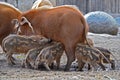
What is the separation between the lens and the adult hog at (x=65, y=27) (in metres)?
8.29

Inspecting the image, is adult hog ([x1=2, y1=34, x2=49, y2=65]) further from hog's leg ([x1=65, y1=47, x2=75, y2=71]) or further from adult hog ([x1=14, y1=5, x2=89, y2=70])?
hog's leg ([x1=65, y1=47, x2=75, y2=71])

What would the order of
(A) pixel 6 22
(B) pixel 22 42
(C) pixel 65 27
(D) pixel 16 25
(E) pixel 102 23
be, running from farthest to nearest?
(E) pixel 102 23, (A) pixel 6 22, (D) pixel 16 25, (B) pixel 22 42, (C) pixel 65 27

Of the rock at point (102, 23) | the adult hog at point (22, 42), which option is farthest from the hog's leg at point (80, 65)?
the rock at point (102, 23)

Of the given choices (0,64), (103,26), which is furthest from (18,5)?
(0,64)

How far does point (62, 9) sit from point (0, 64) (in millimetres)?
1517

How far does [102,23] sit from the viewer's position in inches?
670

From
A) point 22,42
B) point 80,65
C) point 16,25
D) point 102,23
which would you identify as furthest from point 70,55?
point 102,23

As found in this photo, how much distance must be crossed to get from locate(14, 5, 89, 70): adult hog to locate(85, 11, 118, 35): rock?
8.42 metres

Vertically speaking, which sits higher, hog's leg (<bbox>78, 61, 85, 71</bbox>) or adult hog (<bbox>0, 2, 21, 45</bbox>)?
adult hog (<bbox>0, 2, 21, 45</bbox>)

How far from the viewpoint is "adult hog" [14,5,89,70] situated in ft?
27.2

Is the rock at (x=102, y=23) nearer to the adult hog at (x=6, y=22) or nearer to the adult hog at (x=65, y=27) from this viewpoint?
the adult hog at (x=6, y=22)

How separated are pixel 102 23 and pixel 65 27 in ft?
29.0

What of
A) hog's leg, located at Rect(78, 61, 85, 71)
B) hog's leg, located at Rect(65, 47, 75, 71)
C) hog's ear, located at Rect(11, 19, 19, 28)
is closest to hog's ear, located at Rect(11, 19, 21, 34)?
hog's ear, located at Rect(11, 19, 19, 28)

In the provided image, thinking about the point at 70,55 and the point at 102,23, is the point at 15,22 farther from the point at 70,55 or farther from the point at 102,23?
the point at 102,23
